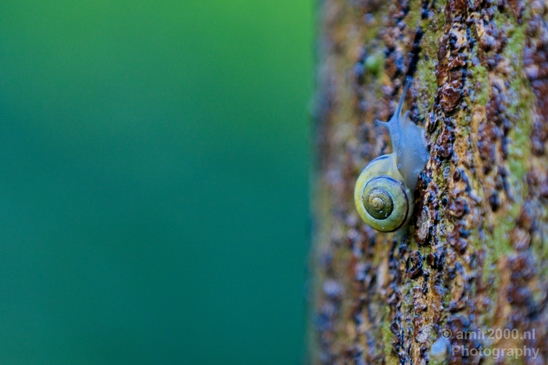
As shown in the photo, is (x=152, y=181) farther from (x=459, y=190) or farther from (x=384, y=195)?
(x=459, y=190)

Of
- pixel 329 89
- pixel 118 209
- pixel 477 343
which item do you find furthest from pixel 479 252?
pixel 118 209

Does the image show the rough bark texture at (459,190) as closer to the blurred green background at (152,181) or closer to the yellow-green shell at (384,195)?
the yellow-green shell at (384,195)

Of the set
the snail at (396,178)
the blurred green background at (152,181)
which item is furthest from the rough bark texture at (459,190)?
the blurred green background at (152,181)

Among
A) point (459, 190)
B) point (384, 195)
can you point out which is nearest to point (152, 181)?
point (384, 195)

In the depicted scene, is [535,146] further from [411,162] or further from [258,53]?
[258,53]

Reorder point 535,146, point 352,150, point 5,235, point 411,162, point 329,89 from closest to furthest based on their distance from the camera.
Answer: point 535,146
point 411,162
point 352,150
point 329,89
point 5,235

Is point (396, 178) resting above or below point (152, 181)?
below
